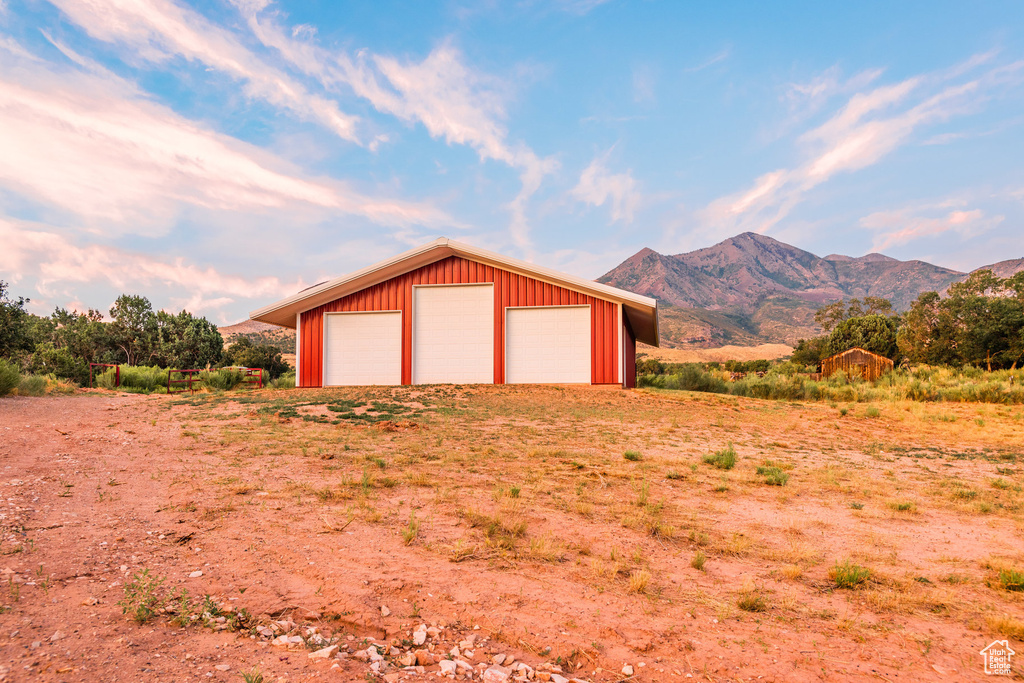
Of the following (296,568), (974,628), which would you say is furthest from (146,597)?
(974,628)

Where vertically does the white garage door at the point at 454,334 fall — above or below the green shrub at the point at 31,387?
above

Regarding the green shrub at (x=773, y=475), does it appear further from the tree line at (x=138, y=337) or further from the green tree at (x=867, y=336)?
the green tree at (x=867, y=336)

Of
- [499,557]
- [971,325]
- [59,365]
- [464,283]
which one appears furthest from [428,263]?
[971,325]

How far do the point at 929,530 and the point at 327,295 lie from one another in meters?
17.1

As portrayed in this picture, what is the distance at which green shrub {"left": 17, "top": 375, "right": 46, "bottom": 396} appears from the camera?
508 inches

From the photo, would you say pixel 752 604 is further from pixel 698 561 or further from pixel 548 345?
pixel 548 345

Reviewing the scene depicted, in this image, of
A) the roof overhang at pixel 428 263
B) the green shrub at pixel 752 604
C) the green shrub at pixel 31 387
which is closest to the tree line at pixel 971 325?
the roof overhang at pixel 428 263

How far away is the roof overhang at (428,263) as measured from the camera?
1648 cm

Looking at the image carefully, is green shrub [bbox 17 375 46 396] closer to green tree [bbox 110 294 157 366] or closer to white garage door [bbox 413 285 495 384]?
white garage door [bbox 413 285 495 384]

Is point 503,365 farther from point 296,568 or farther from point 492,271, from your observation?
point 296,568

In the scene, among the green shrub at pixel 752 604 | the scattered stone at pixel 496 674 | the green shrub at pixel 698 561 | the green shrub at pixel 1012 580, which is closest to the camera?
the scattered stone at pixel 496 674

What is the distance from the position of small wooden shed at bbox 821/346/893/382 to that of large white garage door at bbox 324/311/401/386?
22847 mm

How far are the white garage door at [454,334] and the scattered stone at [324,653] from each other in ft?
47.9

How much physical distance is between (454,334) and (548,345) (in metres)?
3.24
